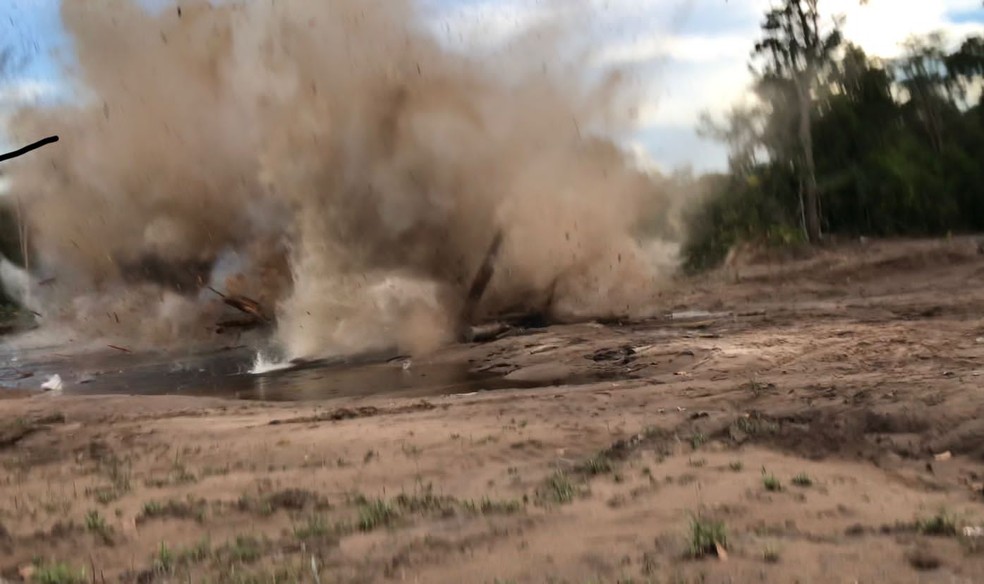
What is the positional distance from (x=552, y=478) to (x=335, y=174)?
44.7 feet

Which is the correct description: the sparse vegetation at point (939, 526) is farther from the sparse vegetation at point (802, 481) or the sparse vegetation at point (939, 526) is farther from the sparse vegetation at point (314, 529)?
the sparse vegetation at point (314, 529)

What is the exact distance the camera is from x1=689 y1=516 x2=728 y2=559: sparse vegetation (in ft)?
12.6

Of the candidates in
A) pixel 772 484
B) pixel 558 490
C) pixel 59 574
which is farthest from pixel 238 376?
pixel 772 484

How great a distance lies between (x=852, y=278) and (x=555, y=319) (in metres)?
8.87

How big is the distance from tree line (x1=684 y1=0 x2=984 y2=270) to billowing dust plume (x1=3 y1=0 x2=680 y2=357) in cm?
1119

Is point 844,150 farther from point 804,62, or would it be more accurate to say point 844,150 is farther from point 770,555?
point 770,555

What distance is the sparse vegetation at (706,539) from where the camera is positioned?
383 cm

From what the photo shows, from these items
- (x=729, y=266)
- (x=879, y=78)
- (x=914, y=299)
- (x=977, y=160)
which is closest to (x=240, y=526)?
(x=914, y=299)

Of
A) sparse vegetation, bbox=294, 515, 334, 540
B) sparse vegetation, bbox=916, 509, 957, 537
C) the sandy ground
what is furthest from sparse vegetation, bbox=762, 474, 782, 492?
sparse vegetation, bbox=294, 515, 334, 540

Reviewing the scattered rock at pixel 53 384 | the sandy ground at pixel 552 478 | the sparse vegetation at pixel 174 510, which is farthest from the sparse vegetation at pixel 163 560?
the scattered rock at pixel 53 384

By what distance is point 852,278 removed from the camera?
22031mm

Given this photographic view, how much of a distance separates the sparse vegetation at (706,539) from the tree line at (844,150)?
2586 centimetres

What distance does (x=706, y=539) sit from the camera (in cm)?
391

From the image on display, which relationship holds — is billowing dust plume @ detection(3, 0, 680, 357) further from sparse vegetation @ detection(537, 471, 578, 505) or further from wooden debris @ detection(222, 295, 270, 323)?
sparse vegetation @ detection(537, 471, 578, 505)
